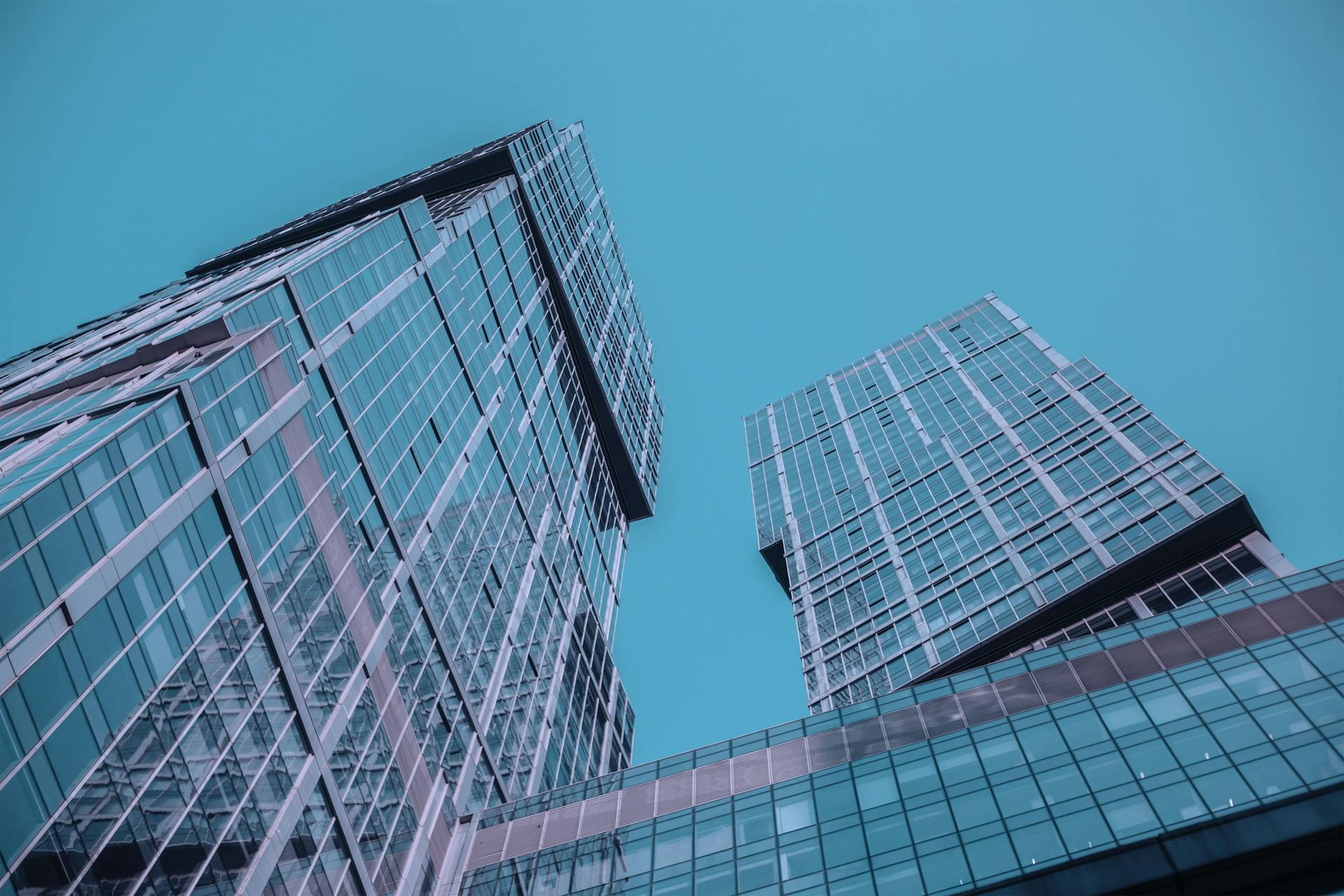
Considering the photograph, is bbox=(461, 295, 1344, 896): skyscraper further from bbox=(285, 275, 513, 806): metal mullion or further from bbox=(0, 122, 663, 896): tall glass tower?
bbox=(0, 122, 663, 896): tall glass tower

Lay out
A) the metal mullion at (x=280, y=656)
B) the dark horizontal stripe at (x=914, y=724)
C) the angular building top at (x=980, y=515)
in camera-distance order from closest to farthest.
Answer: the metal mullion at (x=280, y=656) → the dark horizontal stripe at (x=914, y=724) → the angular building top at (x=980, y=515)

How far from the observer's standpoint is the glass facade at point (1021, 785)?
107 feet

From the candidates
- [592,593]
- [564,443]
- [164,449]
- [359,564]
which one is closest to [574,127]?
[564,443]

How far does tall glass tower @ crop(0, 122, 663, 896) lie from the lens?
86.2 ft

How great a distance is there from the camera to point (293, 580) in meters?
37.4

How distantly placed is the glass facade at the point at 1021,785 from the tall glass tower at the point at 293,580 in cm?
922

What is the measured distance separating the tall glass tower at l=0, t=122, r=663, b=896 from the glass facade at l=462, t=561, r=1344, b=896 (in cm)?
922

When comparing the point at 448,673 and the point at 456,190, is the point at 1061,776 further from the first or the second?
→ the point at 456,190

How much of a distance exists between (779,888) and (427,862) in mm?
14774

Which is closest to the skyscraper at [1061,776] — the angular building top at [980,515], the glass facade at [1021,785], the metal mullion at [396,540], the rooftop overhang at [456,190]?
the glass facade at [1021,785]

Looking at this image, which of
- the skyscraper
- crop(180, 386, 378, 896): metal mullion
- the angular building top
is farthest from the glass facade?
the angular building top

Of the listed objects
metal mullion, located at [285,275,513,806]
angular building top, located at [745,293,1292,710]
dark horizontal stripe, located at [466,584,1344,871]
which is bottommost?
angular building top, located at [745,293,1292,710]

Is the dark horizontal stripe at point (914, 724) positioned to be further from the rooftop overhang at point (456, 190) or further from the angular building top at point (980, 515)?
the rooftop overhang at point (456, 190)

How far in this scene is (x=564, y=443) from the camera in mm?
87688
